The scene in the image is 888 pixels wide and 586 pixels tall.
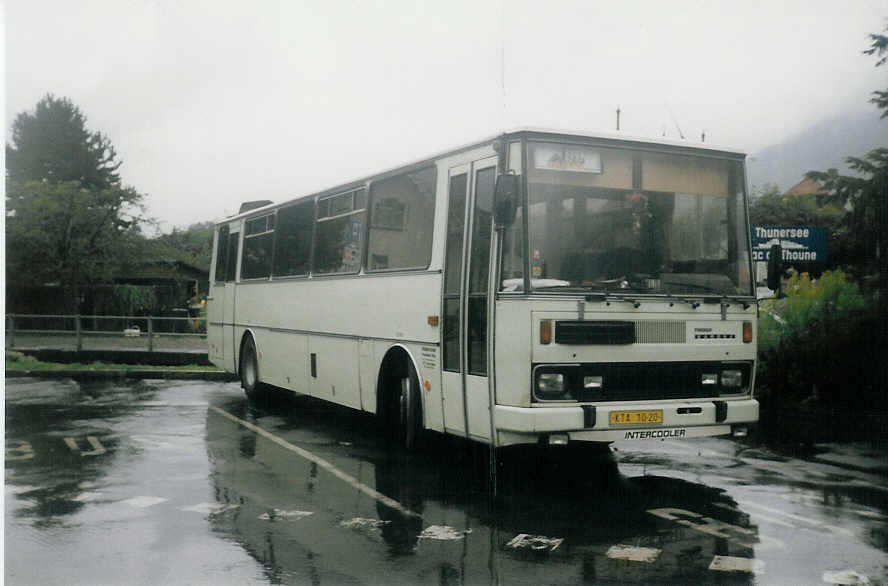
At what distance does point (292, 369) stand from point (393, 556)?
7.74 m

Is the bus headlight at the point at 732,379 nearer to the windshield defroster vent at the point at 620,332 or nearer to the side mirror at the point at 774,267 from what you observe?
the windshield defroster vent at the point at 620,332

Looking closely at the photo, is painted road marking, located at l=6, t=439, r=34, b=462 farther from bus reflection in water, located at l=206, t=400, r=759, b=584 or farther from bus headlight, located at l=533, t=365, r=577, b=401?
bus headlight, located at l=533, t=365, r=577, b=401

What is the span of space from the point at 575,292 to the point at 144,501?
3.98 metres

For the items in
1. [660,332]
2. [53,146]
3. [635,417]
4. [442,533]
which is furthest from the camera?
[53,146]

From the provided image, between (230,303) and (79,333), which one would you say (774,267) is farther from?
(79,333)

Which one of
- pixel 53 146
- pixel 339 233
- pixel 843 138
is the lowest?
pixel 339 233

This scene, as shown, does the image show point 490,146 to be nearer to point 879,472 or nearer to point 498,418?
point 498,418

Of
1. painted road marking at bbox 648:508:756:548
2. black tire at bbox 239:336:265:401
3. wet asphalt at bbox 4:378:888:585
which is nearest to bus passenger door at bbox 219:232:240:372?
black tire at bbox 239:336:265:401

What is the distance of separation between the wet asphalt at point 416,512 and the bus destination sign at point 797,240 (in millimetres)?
9801

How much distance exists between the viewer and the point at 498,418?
27.0ft

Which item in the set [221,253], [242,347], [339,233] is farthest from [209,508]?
[221,253]

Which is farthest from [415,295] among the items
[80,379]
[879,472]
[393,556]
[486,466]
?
[80,379]

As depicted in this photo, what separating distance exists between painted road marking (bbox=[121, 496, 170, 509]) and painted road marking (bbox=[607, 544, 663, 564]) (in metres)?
3.77

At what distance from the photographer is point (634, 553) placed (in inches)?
251
